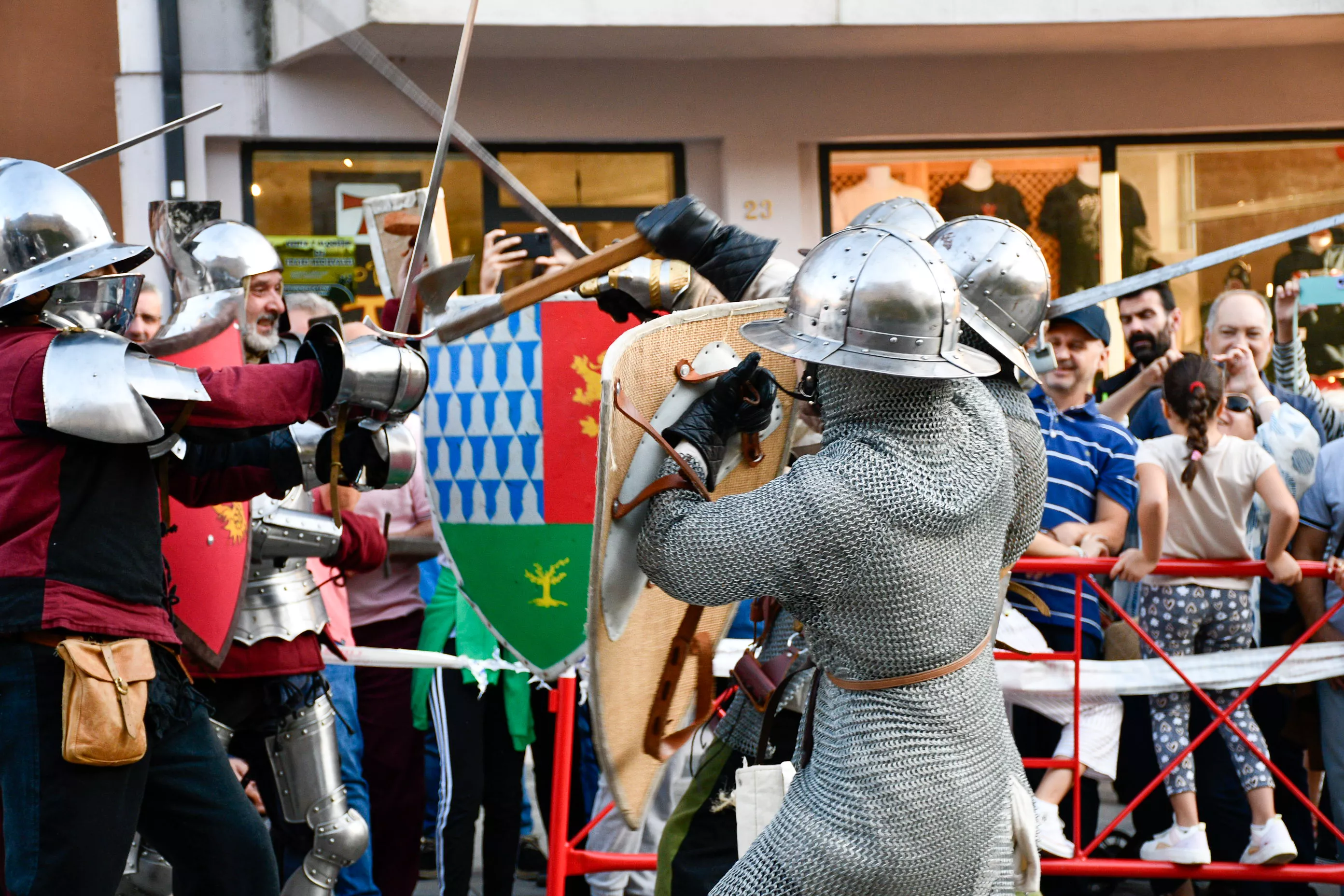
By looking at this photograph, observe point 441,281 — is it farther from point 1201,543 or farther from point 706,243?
point 1201,543

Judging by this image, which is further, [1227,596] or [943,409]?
[1227,596]

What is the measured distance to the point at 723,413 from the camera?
244 centimetres

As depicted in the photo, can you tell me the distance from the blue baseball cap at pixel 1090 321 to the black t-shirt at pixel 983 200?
3804 mm

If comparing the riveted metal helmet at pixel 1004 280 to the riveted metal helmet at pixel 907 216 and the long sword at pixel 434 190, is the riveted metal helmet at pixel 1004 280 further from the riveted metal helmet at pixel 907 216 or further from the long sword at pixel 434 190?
the long sword at pixel 434 190

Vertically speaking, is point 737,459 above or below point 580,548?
above

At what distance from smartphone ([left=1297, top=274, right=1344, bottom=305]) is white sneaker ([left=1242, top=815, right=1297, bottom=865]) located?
6.34ft

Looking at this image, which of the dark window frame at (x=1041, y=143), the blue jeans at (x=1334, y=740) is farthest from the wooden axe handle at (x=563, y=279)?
the dark window frame at (x=1041, y=143)

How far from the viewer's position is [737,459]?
2754mm

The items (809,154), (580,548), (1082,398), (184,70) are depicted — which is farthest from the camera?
(809,154)

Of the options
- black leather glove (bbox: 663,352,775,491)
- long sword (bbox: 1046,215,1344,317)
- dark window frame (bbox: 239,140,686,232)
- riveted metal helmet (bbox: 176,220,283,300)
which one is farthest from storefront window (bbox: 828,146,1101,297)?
black leather glove (bbox: 663,352,775,491)

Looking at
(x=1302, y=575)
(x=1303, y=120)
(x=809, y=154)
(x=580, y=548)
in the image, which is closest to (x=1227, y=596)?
(x=1302, y=575)

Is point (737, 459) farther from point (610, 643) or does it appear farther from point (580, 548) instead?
point (580, 548)

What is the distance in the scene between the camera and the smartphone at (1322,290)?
5039mm

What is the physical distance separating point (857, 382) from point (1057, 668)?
1.95m
